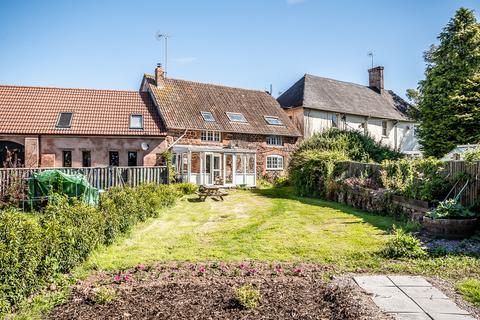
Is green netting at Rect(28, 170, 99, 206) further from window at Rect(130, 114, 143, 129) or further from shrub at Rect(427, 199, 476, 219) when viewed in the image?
shrub at Rect(427, 199, 476, 219)

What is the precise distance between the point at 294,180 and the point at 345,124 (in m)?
14.9

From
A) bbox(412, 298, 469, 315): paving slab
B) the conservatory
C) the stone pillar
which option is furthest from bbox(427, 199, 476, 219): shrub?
the stone pillar

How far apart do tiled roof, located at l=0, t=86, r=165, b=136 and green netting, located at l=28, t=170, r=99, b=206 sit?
899 centimetres

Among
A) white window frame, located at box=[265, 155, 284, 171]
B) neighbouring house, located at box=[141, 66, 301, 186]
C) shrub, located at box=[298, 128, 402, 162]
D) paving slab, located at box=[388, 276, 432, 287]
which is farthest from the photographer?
white window frame, located at box=[265, 155, 284, 171]

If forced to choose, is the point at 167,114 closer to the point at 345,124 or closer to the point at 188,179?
the point at 188,179

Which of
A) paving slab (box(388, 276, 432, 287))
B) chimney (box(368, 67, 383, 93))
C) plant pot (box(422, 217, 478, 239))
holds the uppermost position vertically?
chimney (box(368, 67, 383, 93))

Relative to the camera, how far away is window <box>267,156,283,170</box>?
2816cm

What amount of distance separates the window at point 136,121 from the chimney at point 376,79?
26995 millimetres

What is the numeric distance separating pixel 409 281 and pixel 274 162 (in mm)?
22729

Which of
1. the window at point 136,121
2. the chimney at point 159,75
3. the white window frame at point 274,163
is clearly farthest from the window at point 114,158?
the white window frame at point 274,163

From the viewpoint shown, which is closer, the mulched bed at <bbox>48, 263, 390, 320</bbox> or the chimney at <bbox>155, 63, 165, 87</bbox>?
the mulched bed at <bbox>48, 263, 390, 320</bbox>

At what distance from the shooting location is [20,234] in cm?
545

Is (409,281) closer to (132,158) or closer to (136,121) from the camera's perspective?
(132,158)

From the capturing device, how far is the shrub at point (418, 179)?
35.0 feet
